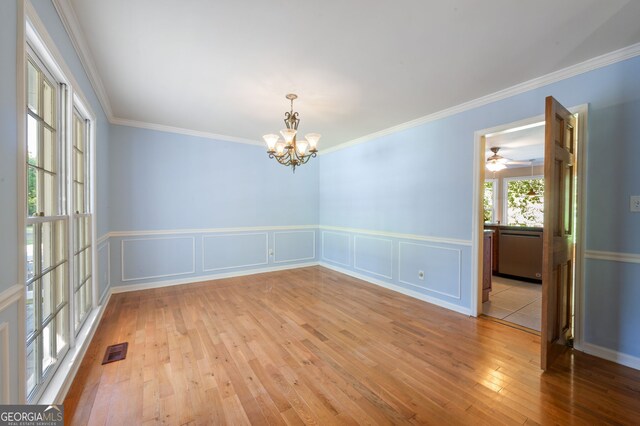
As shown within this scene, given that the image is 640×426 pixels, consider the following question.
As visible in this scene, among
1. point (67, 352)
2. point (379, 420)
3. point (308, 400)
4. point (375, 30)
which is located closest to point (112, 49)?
point (375, 30)

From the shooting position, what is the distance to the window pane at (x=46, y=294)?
1.75m

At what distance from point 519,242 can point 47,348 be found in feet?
20.6

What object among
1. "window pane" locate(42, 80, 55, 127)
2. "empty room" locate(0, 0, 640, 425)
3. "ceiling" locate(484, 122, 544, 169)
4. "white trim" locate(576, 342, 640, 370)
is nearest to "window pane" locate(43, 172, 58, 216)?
"empty room" locate(0, 0, 640, 425)

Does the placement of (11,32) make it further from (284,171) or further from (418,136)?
(284,171)

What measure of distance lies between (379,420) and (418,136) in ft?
11.3

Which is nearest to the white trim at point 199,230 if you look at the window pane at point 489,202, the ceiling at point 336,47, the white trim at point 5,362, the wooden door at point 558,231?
A: the ceiling at point 336,47

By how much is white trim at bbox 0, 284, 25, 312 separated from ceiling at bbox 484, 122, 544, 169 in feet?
15.8

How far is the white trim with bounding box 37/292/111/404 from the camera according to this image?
1693 mm

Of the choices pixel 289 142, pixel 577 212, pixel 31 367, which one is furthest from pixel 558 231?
pixel 31 367

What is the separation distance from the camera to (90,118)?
108 inches

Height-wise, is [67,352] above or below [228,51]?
below

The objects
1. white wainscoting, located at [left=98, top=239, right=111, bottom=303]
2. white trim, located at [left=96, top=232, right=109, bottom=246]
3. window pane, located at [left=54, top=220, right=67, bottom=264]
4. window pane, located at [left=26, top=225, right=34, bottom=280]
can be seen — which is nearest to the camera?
window pane, located at [left=26, top=225, right=34, bottom=280]

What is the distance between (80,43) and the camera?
2082 mm

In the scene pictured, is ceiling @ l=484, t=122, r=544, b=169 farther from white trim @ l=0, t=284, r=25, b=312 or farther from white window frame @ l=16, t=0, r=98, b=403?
white trim @ l=0, t=284, r=25, b=312
